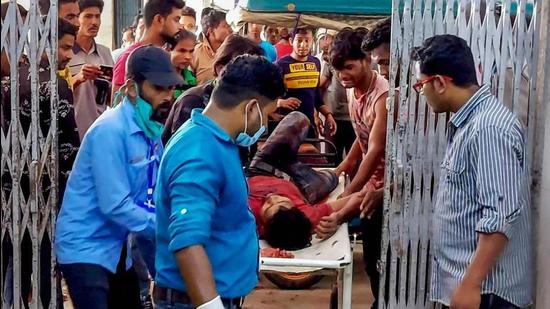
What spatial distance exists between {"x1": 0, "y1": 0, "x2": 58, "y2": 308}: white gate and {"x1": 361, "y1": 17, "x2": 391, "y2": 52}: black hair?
1.75 meters

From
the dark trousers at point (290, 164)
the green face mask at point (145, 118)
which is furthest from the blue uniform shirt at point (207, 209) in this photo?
the dark trousers at point (290, 164)

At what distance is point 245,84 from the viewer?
2650 millimetres

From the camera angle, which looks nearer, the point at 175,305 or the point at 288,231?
the point at 175,305

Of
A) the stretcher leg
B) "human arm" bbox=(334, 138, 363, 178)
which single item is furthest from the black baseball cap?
"human arm" bbox=(334, 138, 363, 178)

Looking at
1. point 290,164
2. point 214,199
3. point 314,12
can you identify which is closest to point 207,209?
point 214,199

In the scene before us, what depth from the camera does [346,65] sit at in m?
4.78

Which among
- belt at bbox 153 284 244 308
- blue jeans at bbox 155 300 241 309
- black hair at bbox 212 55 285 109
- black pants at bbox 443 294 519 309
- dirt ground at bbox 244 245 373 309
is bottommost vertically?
dirt ground at bbox 244 245 373 309

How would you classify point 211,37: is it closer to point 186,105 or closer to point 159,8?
point 159,8

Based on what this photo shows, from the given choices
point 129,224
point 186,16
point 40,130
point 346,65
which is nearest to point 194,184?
point 129,224

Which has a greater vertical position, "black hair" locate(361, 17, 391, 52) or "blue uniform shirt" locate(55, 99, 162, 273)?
"black hair" locate(361, 17, 391, 52)

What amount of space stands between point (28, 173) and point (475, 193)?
2.18 meters

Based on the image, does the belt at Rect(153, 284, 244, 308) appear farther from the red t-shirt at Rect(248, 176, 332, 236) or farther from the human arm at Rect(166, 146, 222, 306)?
the red t-shirt at Rect(248, 176, 332, 236)

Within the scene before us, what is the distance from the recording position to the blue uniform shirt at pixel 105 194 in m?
3.32

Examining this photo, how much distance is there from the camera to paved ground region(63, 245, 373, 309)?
586cm
